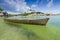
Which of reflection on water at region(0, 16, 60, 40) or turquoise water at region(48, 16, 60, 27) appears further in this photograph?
turquoise water at region(48, 16, 60, 27)

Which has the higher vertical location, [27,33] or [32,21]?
[32,21]

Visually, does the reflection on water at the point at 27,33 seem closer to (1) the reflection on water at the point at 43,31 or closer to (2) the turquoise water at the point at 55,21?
(1) the reflection on water at the point at 43,31

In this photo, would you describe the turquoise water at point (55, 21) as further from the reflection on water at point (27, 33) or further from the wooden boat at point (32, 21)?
the reflection on water at point (27, 33)

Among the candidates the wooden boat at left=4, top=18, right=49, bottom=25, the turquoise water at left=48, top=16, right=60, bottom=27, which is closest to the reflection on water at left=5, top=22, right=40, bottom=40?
the wooden boat at left=4, top=18, right=49, bottom=25

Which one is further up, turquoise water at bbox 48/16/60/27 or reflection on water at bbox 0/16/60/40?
turquoise water at bbox 48/16/60/27

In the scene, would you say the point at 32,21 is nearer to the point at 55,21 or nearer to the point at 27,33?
the point at 27,33

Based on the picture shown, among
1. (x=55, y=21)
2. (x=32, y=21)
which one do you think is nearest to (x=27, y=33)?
(x=32, y=21)

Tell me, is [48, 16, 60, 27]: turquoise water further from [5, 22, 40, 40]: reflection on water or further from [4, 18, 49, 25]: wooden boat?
[5, 22, 40, 40]: reflection on water

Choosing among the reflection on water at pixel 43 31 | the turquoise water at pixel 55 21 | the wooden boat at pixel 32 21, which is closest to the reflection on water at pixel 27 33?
the reflection on water at pixel 43 31

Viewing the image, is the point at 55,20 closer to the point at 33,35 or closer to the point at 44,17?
the point at 44,17

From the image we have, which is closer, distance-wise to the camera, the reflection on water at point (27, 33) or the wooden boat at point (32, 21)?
the reflection on water at point (27, 33)

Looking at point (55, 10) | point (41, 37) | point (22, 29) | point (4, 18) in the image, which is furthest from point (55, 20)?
point (4, 18)

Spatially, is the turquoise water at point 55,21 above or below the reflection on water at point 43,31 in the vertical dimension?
above

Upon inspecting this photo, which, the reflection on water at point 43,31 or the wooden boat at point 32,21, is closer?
the reflection on water at point 43,31
